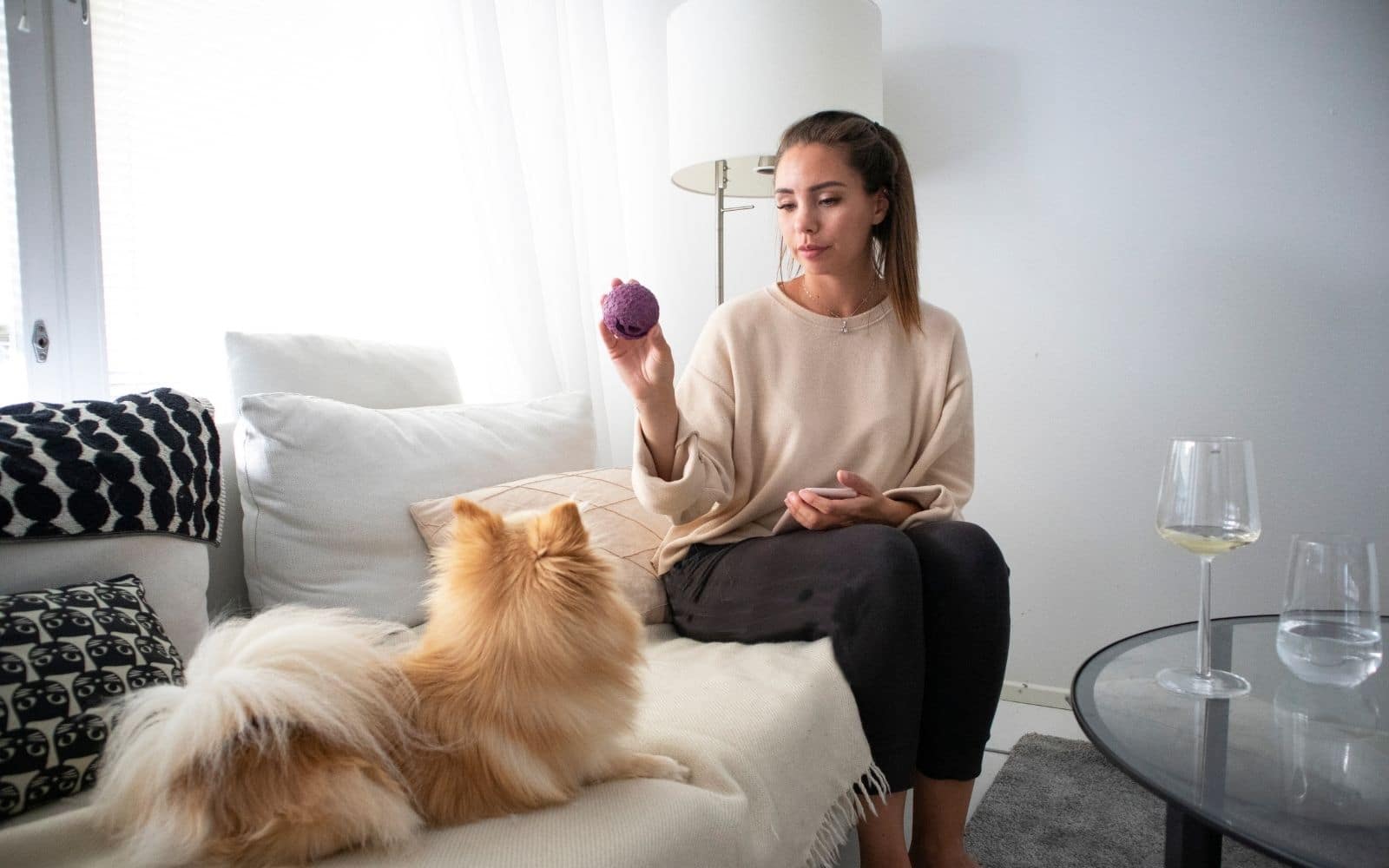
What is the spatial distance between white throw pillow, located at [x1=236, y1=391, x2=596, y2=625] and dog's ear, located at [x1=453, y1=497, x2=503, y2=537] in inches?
25.1

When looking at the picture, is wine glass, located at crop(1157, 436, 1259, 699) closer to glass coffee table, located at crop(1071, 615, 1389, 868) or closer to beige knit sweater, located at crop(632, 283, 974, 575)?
glass coffee table, located at crop(1071, 615, 1389, 868)

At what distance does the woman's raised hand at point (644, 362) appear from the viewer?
1335mm

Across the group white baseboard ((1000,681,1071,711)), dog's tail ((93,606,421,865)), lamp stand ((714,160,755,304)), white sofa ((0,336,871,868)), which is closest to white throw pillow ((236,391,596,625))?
white sofa ((0,336,871,868))

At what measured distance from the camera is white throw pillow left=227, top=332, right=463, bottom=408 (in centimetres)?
151

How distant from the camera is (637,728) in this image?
3.29 feet

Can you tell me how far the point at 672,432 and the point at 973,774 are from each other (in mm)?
657

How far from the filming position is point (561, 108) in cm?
241

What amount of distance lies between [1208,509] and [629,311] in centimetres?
78

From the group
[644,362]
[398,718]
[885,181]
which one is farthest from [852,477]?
[398,718]

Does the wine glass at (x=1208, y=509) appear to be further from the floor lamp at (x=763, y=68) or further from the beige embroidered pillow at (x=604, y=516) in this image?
the floor lamp at (x=763, y=68)

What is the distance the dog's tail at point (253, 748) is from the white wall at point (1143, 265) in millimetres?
1972

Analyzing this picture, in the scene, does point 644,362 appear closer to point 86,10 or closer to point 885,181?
point 885,181

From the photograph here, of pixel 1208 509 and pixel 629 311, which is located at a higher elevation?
pixel 629 311

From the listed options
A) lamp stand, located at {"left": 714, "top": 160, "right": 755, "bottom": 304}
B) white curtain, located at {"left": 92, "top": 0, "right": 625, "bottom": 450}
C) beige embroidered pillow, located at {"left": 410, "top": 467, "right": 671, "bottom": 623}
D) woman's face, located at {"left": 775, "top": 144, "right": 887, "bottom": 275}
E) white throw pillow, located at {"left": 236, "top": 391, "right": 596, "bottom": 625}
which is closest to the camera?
white throw pillow, located at {"left": 236, "top": 391, "right": 596, "bottom": 625}
